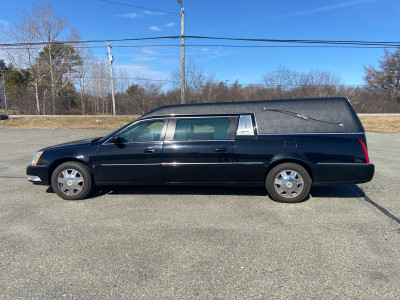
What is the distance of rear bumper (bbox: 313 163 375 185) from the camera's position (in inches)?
165

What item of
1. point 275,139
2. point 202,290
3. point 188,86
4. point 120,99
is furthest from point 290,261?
point 120,99

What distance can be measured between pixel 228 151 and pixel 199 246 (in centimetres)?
181

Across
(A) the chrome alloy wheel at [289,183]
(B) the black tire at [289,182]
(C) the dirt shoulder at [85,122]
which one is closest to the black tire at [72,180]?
(B) the black tire at [289,182]

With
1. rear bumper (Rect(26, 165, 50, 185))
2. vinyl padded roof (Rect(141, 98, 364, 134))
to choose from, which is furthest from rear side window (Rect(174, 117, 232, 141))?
rear bumper (Rect(26, 165, 50, 185))

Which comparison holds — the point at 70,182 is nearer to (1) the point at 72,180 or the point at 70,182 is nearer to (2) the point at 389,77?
(1) the point at 72,180

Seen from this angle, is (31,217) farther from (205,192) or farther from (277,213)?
(277,213)

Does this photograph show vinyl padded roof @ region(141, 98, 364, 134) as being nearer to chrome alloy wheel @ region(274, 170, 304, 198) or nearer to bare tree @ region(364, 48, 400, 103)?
chrome alloy wheel @ region(274, 170, 304, 198)

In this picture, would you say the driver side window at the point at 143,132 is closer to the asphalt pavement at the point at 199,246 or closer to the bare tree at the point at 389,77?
the asphalt pavement at the point at 199,246

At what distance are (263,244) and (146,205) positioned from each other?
2.10 metres

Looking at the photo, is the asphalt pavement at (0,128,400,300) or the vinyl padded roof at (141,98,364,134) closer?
the asphalt pavement at (0,128,400,300)

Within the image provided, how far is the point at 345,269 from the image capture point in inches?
100

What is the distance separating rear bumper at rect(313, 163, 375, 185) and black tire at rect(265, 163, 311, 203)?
0.21 m

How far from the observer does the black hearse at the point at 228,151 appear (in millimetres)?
4234

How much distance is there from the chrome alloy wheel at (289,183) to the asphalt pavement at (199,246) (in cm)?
23
